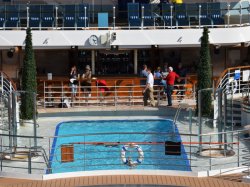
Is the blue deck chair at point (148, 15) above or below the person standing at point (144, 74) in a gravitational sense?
above

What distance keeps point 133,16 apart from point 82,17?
1947mm

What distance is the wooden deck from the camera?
15.7 metres

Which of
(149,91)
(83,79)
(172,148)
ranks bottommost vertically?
(172,148)

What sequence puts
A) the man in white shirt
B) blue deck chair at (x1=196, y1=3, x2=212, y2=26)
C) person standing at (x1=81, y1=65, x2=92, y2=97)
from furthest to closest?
blue deck chair at (x1=196, y1=3, x2=212, y2=26) → person standing at (x1=81, y1=65, x2=92, y2=97) → the man in white shirt

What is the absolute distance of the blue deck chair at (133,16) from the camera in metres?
27.6

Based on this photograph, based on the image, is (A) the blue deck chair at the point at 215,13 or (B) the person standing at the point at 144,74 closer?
(B) the person standing at the point at 144,74

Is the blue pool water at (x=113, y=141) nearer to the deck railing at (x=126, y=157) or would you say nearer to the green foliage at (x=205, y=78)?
the deck railing at (x=126, y=157)

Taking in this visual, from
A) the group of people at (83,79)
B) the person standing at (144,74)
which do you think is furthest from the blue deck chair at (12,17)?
the person standing at (144,74)

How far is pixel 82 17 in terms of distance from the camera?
27719mm

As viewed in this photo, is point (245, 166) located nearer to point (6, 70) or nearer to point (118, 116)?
point (118, 116)

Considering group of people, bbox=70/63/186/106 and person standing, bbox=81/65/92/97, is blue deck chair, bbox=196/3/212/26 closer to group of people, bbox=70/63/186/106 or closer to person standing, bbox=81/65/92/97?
group of people, bbox=70/63/186/106

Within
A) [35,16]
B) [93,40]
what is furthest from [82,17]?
[35,16]

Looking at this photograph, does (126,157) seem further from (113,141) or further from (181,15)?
(181,15)

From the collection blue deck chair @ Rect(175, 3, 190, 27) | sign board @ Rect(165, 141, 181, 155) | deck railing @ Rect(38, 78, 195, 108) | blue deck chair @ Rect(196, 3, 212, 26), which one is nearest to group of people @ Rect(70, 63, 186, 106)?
deck railing @ Rect(38, 78, 195, 108)
